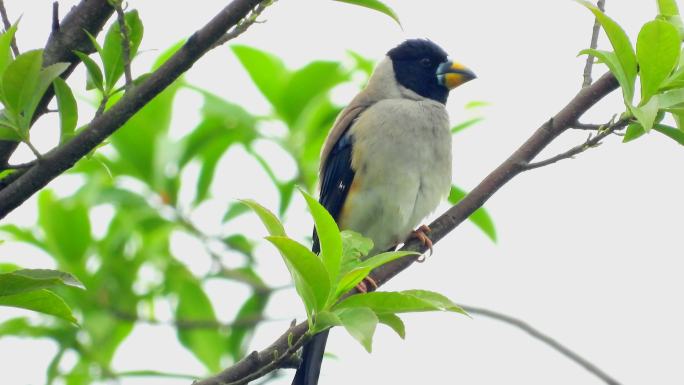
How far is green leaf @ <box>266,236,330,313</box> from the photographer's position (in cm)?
227

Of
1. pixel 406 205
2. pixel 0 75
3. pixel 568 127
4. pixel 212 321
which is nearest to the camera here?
pixel 0 75

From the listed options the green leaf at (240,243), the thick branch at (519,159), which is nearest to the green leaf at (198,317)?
the green leaf at (240,243)


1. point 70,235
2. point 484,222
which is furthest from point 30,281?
point 70,235

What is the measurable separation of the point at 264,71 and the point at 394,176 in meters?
1.31

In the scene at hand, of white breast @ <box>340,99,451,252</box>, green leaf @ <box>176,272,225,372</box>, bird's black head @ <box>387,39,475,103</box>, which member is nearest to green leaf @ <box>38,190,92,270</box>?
green leaf @ <box>176,272,225,372</box>

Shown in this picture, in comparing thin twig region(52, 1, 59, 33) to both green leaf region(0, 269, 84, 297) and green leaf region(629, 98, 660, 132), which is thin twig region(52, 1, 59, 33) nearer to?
green leaf region(0, 269, 84, 297)

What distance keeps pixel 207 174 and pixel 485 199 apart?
2.72 meters

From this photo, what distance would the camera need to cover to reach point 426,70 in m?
5.79

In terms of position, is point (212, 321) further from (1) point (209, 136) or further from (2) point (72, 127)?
(2) point (72, 127)

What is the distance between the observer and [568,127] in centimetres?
295

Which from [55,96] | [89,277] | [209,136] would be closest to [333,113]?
[209,136]

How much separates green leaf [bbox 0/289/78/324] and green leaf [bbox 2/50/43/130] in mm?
375

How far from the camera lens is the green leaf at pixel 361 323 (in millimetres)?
2115

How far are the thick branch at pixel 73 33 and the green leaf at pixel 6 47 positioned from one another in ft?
0.26
